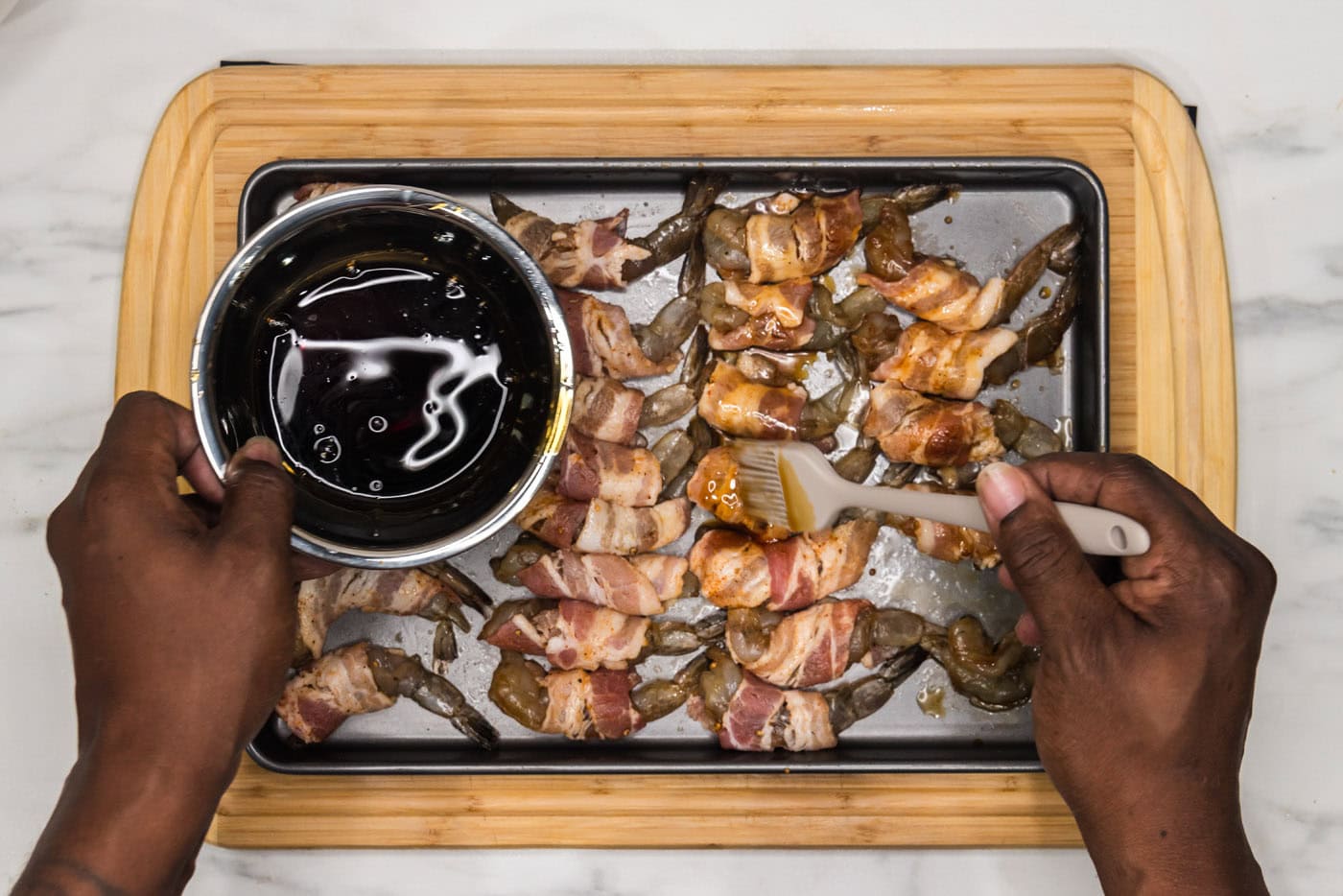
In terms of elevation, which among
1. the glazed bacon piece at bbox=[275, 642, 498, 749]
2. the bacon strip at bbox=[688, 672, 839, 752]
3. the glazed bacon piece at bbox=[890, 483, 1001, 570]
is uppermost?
the glazed bacon piece at bbox=[890, 483, 1001, 570]

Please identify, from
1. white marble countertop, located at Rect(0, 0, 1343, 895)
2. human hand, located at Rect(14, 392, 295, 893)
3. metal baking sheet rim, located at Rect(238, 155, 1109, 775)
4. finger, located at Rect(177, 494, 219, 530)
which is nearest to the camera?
human hand, located at Rect(14, 392, 295, 893)

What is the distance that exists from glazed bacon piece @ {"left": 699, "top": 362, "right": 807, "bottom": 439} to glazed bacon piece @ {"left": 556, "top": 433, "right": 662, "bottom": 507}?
12 centimetres

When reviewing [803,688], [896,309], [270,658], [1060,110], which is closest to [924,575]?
[803,688]

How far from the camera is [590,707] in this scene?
1.38 m

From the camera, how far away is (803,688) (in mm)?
1415

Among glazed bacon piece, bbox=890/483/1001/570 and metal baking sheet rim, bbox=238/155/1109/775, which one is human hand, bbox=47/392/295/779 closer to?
metal baking sheet rim, bbox=238/155/1109/775

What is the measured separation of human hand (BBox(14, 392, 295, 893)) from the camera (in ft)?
3.37

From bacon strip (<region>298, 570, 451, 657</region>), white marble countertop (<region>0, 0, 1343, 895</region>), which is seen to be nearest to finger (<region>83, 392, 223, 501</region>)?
bacon strip (<region>298, 570, 451, 657</region>)

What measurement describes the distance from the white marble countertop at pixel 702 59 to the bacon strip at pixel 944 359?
1.45 ft

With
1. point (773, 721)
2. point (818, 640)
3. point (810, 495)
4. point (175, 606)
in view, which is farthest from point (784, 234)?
point (175, 606)

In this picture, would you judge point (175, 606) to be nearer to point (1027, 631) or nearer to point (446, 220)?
point (446, 220)

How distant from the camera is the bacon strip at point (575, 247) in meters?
1.37

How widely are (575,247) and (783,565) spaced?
1.73ft

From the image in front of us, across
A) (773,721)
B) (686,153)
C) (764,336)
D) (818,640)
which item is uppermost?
(686,153)
